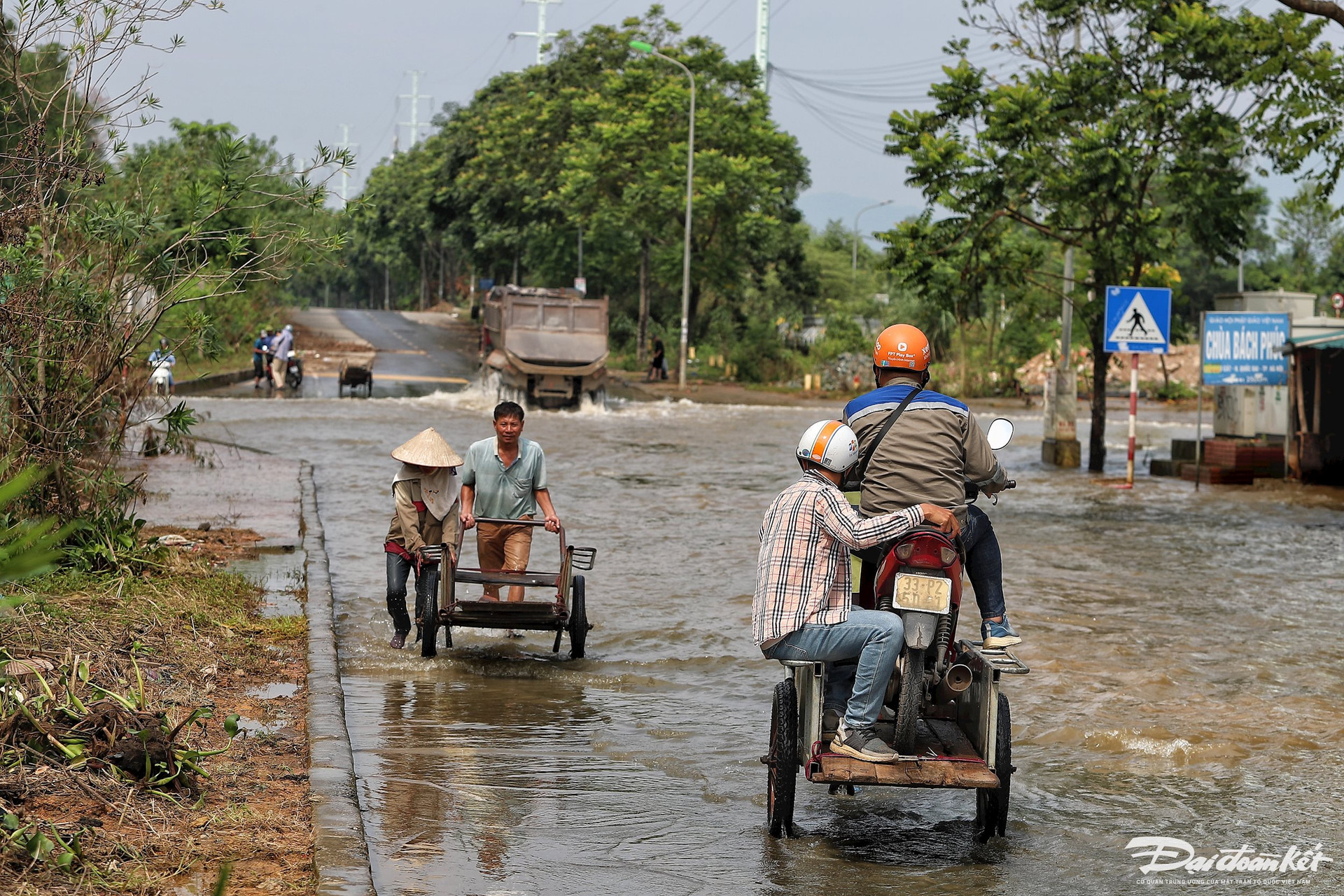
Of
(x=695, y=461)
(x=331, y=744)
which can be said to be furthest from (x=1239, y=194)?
(x=331, y=744)

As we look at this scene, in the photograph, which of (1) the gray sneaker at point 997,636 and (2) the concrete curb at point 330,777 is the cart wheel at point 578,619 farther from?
(1) the gray sneaker at point 997,636

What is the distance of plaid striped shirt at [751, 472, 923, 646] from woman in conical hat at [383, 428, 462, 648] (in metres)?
3.68

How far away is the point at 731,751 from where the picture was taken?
7090 millimetres

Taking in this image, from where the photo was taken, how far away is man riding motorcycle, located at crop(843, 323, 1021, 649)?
5648 mm

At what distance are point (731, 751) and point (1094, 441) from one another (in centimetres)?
1716

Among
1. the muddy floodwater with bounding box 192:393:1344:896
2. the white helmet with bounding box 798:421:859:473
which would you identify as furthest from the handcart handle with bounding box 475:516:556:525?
the white helmet with bounding box 798:421:859:473

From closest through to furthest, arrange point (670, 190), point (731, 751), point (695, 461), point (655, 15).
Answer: point (731, 751), point (695, 461), point (670, 190), point (655, 15)

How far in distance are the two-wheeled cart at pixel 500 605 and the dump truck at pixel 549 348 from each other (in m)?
23.3

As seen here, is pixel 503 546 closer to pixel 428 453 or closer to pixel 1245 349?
pixel 428 453

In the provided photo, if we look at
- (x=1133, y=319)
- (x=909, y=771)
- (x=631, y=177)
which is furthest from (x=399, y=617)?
(x=631, y=177)

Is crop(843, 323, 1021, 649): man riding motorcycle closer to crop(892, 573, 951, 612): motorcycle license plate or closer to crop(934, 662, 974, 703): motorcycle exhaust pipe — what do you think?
crop(934, 662, 974, 703): motorcycle exhaust pipe

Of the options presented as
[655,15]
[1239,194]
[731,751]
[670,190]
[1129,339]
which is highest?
[655,15]

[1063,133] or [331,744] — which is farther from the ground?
[1063,133]

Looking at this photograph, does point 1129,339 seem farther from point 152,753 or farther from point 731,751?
point 152,753
